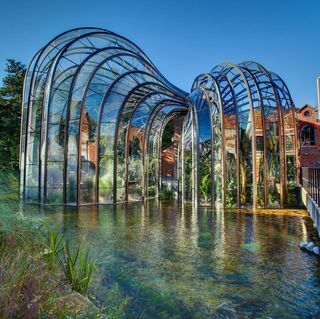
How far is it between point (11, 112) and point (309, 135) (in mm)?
23429

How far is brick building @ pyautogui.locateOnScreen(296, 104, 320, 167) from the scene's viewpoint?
79.3 ft

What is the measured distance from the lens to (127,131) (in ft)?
50.2

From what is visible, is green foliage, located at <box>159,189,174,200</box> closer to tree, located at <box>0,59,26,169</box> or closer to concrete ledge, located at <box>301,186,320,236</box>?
concrete ledge, located at <box>301,186,320,236</box>

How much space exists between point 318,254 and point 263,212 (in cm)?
519

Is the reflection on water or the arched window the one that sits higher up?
the arched window

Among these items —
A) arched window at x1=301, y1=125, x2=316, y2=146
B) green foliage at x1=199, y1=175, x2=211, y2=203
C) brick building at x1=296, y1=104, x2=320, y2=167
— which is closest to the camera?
green foliage at x1=199, y1=175, x2=211, y2=203

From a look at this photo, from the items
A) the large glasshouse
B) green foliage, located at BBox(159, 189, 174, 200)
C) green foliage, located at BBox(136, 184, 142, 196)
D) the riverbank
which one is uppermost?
the large glasshouse

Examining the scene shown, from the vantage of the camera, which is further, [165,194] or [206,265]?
[165,194]

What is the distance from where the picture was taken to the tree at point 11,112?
2017cm

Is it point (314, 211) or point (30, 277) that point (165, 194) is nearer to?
point (314, 211)

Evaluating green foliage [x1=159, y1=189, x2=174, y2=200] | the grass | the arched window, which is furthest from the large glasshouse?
the arched window

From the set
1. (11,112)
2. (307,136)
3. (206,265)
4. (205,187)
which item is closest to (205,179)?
(205,187)

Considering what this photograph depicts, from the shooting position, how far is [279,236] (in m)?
7.26

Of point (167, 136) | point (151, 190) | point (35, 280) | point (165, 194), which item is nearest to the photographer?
point (35, 280)
